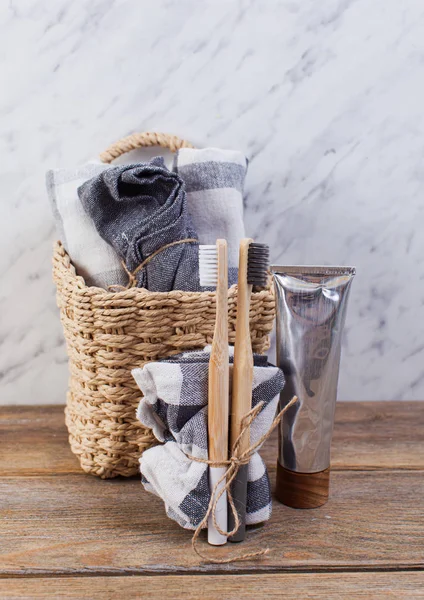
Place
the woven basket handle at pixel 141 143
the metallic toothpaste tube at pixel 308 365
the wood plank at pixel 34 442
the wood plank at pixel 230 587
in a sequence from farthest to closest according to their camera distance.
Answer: the woven basket handle at pixel 141 143
the wood plank at pixel 34 442
the metallic toothpaste tube at pixel 308 365
the wood plank at pixel 230 587

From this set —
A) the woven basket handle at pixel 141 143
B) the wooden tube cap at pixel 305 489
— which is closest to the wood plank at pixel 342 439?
the wooden tube cap at pixel 305 489

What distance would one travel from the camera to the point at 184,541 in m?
0.49

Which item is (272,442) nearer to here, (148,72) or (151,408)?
(151,408)

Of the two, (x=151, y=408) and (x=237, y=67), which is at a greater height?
(x=237, y=67)

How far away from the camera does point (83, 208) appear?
2.16 feet

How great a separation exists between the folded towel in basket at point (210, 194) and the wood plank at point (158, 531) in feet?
1.11

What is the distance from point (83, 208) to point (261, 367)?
0.32 metres

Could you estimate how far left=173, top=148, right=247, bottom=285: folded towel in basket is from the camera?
711 millimetres

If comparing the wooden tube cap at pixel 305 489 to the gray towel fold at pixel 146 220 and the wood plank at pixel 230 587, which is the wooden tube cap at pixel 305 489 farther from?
the gray towel fold at pixel 146 220

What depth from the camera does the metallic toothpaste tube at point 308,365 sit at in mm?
527

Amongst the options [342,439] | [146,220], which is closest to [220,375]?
[146,220]

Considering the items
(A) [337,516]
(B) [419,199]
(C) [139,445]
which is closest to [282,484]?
(A) [337,516]

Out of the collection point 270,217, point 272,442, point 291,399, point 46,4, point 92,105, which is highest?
point 46,4

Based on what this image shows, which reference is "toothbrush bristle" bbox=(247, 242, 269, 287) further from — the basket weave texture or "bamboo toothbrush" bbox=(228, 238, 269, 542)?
the basket weave texture
